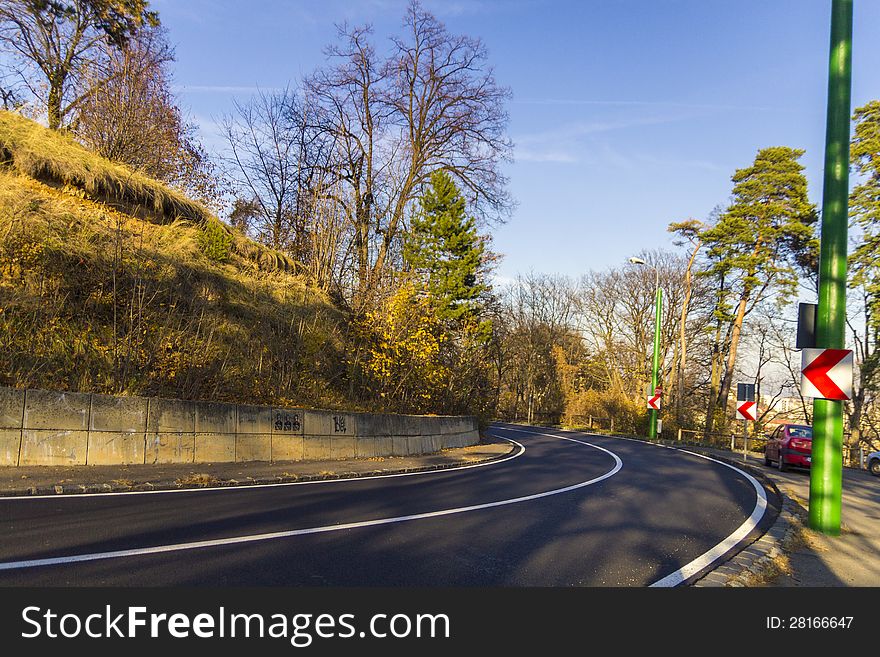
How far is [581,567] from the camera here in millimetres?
5707

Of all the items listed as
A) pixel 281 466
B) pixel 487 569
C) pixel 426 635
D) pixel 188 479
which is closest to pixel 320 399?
pixel 281 466

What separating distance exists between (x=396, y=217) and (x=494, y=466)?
17.6 meters

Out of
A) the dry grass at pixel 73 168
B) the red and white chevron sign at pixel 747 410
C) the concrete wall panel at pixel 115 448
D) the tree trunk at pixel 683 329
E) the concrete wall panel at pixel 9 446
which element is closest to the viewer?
the concrete wall panel at pixel 9 446

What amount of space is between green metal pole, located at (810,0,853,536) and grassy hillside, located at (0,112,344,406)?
34.9ft

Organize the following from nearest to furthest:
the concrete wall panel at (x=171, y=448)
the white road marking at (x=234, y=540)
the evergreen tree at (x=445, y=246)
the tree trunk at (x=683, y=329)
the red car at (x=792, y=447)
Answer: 1. the white road marking at (x=234, y=540)
2. the concrete wall panel at (x=171, y=448)
3. the red car at (x=792, y=447)
4. the evergreen tree at (x=445, y=246)
5. the tree trunk at (x=683, y=329)

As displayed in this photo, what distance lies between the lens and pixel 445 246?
31.3 metres

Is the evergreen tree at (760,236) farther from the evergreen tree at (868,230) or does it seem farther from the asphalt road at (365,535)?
the asphalt road at (365,535)

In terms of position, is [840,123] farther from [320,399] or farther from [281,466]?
[320,399]

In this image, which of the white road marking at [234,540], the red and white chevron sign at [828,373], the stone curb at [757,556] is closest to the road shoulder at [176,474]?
the white road marking at [234,540]

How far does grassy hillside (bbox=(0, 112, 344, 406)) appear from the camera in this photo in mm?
11078

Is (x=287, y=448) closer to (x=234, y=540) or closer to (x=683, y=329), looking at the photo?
(x=234, y=540)

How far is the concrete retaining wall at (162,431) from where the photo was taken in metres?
9.16

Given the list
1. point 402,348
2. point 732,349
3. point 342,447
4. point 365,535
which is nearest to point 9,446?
point 365,535

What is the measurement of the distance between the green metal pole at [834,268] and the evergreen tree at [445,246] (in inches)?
904
